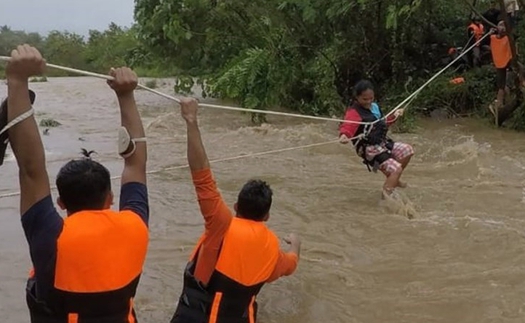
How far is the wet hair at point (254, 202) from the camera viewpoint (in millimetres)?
3725

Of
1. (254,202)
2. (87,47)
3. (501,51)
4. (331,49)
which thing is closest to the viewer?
(254,202)

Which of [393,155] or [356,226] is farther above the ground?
[393,155]

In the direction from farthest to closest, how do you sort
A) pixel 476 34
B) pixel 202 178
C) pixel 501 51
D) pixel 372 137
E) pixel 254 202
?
pixel 476 34
pixel 501 51
pixel 372 137
pixel 254 202
pixel 202 178

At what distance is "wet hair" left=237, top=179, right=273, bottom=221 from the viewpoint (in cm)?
372

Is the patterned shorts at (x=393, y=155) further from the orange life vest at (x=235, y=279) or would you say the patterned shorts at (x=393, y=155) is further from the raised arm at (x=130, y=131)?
the raised arm at (x=130, y=131)

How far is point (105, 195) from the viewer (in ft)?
8.63

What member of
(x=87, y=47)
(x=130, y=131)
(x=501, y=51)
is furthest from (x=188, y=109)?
(x=87, y=47)

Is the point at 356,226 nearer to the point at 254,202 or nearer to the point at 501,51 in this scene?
the point at 254,202

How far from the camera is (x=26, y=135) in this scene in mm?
2432

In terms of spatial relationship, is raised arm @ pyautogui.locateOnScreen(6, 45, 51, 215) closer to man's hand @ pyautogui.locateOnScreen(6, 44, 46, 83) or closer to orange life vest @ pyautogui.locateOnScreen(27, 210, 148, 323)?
man's hand @ pyautogui.locateOnScreen(6, 44, 46, 83)

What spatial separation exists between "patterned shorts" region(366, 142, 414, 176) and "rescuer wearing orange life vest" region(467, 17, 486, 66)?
19.8 feet

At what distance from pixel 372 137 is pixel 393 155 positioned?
0.29 meters

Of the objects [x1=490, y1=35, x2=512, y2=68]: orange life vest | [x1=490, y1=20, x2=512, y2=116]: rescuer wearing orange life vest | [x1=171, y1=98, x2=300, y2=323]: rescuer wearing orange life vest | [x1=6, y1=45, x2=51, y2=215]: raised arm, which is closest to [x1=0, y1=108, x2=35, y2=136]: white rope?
[x1=6, y1=45, x2=51, y2=215]: raised arm

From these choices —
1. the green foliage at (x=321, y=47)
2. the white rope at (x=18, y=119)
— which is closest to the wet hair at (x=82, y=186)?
the white rope at (x=18, y=119)
